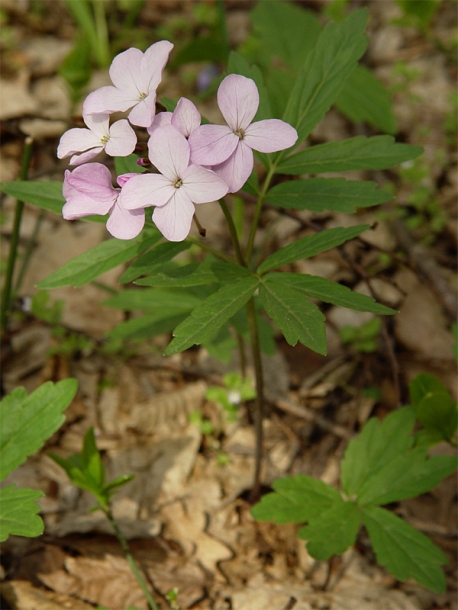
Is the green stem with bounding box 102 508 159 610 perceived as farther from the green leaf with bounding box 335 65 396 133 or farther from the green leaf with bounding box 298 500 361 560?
the green leaf with bounding box 335 65 396 133

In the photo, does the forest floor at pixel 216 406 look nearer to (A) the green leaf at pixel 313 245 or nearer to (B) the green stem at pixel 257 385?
(B) the green stem at pixel 257 385

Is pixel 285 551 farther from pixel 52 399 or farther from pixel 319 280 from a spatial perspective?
pixel 319 280

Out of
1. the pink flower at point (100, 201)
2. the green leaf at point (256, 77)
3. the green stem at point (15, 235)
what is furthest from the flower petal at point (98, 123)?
the green stem at point (15, 235)

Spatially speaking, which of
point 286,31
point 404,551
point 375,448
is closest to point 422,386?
point 375,448

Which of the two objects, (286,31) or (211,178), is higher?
(286,31)

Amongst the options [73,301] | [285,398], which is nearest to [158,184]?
[285,398]

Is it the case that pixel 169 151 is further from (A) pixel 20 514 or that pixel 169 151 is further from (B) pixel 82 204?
(A) pixel 20 514

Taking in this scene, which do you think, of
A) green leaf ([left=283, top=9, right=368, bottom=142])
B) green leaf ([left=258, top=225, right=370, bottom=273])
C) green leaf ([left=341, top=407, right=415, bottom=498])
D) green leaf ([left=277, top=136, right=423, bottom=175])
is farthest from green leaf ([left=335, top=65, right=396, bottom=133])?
green leaf ([left=258, top=225, right=370, bottom=273])
